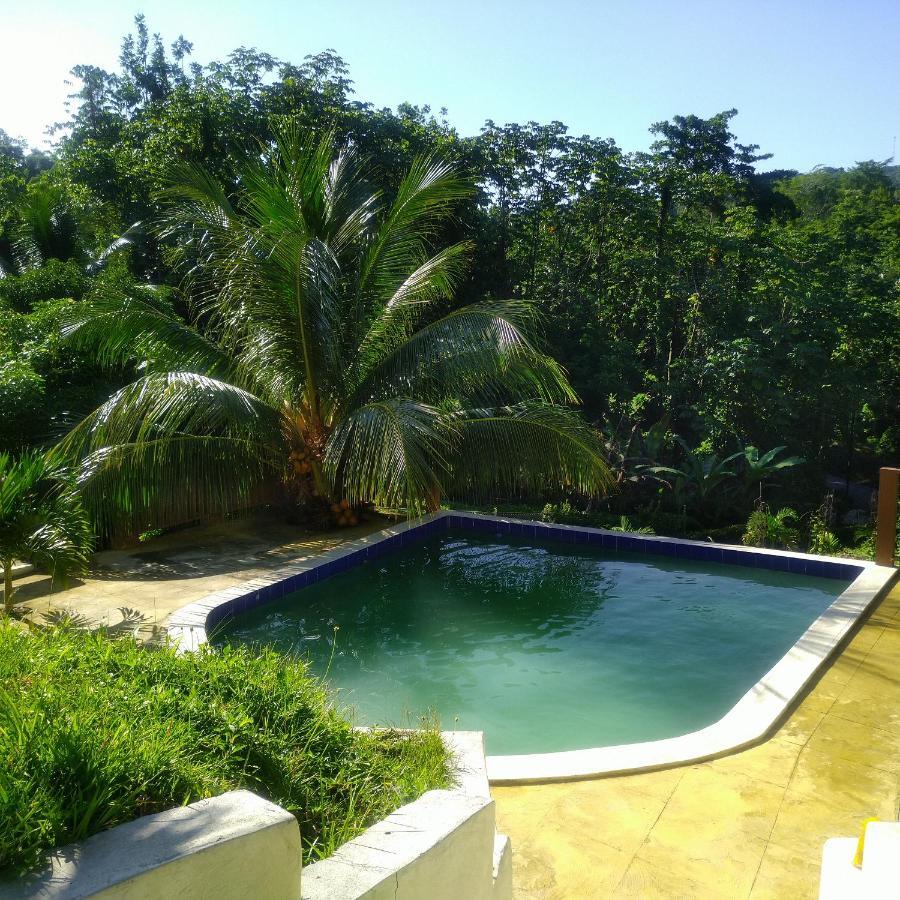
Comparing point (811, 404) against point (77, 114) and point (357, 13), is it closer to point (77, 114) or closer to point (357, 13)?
point (357, 13)

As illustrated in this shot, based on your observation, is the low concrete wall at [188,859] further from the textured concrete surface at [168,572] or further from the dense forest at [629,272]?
the dense forest at [629,272]

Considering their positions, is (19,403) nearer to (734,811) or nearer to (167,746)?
(167,746)

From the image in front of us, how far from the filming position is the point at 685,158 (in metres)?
15.0

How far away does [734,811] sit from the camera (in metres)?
3.74

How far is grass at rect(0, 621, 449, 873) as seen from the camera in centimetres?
170

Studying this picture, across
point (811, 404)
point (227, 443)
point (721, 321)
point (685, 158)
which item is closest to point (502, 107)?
point (685, 158)

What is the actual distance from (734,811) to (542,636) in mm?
3210

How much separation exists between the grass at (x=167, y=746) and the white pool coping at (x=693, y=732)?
0.97 m

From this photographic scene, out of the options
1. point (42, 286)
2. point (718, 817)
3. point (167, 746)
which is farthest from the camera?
point (42, 286)

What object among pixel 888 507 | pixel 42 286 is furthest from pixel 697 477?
pixel 42 286

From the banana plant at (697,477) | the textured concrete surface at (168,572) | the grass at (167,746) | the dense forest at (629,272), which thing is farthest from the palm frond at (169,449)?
the banana plant at (697,477)

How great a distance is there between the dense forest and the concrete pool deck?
6.35 meters

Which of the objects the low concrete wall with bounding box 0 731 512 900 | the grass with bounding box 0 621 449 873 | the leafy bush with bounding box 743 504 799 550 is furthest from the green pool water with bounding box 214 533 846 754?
the low concrete wall with bounding box 0 731 512 900

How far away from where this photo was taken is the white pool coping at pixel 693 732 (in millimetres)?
4172
